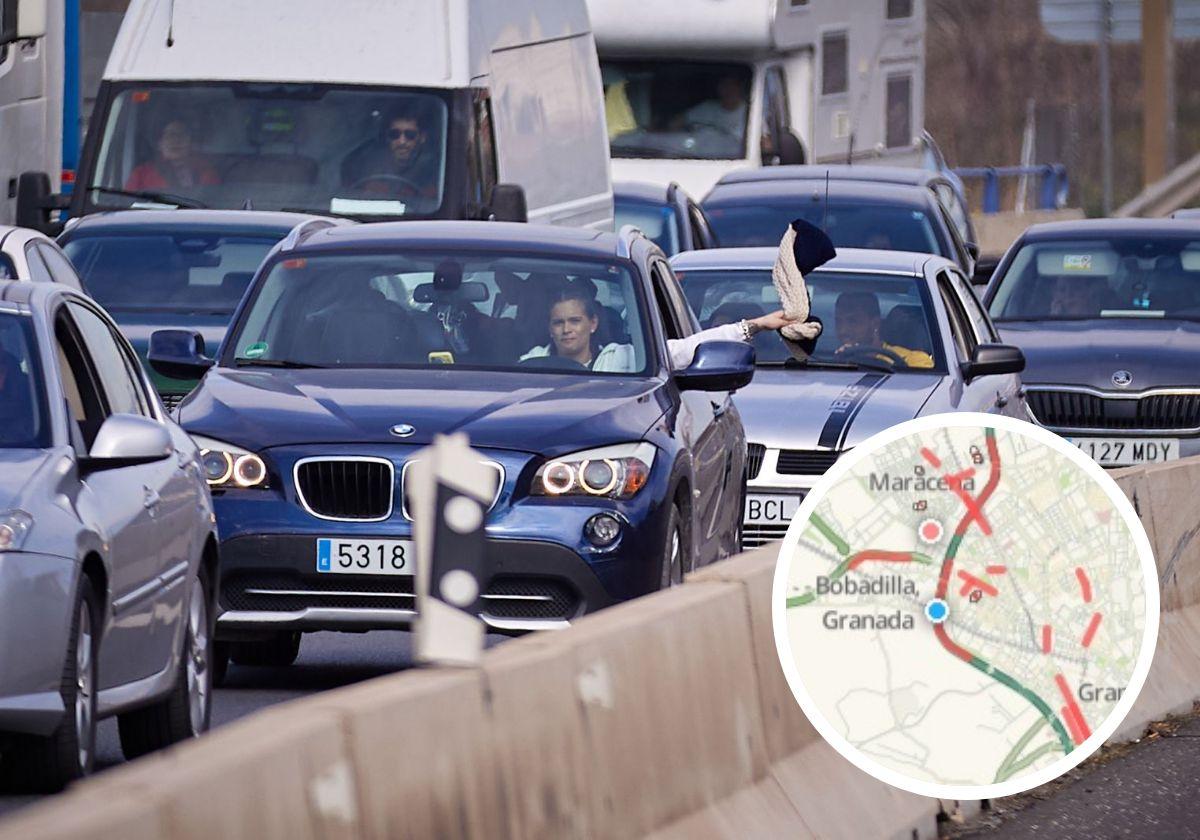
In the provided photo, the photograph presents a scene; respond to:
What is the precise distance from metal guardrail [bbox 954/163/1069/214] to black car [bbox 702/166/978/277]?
3084 cm

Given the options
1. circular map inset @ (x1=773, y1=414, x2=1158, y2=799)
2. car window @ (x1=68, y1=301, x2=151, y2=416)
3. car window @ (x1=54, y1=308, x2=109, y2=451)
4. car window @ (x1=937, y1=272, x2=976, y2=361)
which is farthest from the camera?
car window @ (x1=937, y1=272, x2=976, y2=361)

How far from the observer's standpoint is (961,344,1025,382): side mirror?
14469 millimetres

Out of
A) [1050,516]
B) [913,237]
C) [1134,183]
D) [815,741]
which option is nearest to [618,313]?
[815,741]

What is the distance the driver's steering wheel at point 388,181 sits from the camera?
18.5 m

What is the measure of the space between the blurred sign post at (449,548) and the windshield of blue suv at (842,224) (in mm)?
16666

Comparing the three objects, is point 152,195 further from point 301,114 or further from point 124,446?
point 124,446

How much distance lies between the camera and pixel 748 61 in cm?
2877

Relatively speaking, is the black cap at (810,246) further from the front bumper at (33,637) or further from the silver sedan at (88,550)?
the front bumper at (33,637)

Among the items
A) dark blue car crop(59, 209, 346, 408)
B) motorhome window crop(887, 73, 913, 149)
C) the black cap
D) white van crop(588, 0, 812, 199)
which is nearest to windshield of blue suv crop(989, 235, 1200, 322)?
dark blue car crop(59, 209, 346, 408)

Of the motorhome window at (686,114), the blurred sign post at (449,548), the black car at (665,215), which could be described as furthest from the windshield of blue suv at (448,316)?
the motorhome window at (686,114)

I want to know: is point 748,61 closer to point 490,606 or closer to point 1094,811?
point 490,606

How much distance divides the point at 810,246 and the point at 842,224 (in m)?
8.48

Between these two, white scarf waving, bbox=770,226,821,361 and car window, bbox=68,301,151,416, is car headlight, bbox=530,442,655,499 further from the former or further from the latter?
white scarf waving, bbox=770,226,821,361

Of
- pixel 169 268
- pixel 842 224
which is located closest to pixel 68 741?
pixel 169 268
